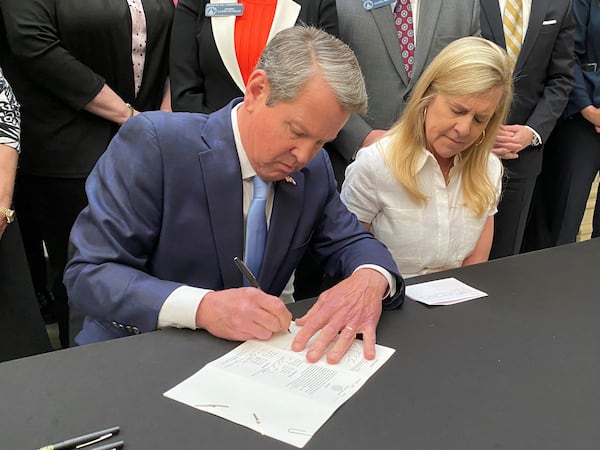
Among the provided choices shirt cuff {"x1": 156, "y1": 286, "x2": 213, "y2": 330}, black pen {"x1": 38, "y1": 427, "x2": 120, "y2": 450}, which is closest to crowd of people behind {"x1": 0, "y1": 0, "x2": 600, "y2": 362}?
shirt cuff {"x1": 156, "y1": 286, "x2": 213, "y2": 330}

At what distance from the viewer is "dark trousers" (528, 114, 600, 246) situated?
289cm

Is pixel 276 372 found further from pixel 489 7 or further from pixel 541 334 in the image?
pixel 489 7

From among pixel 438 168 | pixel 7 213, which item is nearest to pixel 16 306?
pixel 7 213

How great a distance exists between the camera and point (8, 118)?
1750 mm

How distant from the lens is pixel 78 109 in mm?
2129

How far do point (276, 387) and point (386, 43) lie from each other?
164 centimetres

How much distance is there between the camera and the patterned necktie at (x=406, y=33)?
2336 mm

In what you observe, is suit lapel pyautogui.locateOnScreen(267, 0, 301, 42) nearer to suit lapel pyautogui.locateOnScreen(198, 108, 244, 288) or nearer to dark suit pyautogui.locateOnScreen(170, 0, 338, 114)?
dark suit pyautogui.locateOnScreen(170, 0, 338, 114)

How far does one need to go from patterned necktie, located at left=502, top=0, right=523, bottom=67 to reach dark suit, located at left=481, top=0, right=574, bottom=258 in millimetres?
24

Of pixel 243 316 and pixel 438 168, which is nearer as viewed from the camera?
pixel 243 316

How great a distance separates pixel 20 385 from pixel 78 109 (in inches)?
52.6

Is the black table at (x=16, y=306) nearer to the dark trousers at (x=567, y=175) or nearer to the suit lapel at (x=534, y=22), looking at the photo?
the suit lapel at (x=534, y=22)

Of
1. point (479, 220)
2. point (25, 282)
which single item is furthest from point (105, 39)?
point (479, 220)

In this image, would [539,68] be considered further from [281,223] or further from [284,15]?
[281,223]
